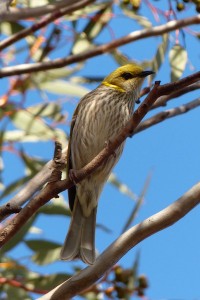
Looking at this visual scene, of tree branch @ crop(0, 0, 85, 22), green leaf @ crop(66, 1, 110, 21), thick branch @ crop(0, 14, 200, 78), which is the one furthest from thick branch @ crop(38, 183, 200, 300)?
green leaf @ crop(66, 1, 110, 21)

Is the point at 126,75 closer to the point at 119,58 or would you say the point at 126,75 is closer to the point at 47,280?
the point at 119,58

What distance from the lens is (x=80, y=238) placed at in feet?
9.53

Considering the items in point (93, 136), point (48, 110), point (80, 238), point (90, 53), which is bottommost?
point (90, 53)

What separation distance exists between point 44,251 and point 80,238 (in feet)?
0.72

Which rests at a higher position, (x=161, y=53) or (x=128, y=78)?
(x=128, y=78)

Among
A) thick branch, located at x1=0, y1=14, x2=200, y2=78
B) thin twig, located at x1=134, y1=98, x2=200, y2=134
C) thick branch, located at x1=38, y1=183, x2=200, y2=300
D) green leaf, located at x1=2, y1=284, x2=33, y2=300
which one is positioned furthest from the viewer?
thin twig, located at x1=134, y1=98, x2=200, y2=134

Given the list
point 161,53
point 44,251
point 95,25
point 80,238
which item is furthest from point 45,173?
point 95,25

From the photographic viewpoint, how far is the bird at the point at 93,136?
3.11 metres

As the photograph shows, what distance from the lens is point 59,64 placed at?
5.00ft

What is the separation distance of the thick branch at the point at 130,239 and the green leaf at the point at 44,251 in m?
1.01

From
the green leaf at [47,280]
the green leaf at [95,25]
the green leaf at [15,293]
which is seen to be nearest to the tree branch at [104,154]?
the green leaf at [15,293]

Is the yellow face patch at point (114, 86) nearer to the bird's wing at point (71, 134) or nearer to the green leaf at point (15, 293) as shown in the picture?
the bird's wing at point (71, 134)

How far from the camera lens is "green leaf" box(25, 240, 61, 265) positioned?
119 inches

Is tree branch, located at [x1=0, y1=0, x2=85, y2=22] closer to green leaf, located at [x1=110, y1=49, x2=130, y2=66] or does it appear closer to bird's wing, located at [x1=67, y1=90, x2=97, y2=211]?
bird's wing, located at [x1=67, y1=90, x2=97, y2=211]
